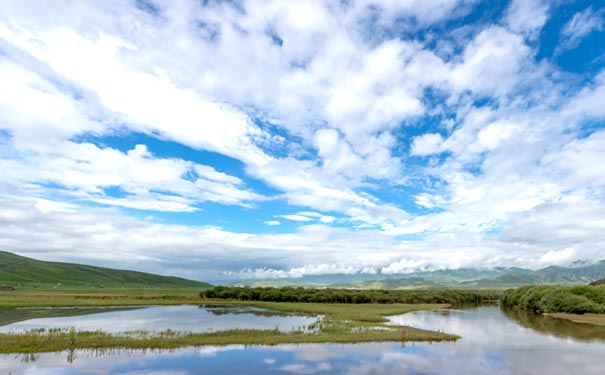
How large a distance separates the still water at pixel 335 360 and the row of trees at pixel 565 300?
2272 inches

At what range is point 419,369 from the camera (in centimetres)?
3444

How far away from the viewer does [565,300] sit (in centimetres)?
10000

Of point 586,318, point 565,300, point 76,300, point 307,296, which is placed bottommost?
point 76,300

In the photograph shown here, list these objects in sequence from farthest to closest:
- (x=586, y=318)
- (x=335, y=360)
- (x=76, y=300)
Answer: (x=76, y=300) < (x=586, y=318) < (x=335, y=360)

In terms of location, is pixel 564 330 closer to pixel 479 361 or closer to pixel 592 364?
pixel 592 364

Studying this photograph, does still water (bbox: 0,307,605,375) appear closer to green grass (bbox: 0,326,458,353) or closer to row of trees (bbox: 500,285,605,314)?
green grass (bbox: 0,326,458,353)

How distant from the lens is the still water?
32875 millimetres

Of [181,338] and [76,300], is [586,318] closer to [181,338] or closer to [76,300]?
[181,338]

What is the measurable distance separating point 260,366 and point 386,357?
1277 centimetres

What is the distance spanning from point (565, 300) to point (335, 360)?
90081mm

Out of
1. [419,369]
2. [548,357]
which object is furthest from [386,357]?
[548,357]

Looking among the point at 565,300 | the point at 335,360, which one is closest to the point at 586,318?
the point at 565,300

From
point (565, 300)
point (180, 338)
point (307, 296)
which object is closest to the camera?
point (180, 338)

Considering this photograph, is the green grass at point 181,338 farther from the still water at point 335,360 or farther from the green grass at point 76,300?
the green grass at point 76,300
